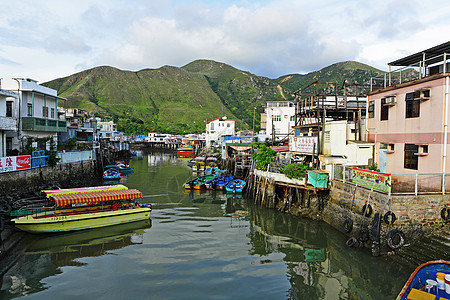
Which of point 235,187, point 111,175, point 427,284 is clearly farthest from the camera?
point 111,175

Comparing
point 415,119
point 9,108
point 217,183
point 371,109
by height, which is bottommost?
point 217,183

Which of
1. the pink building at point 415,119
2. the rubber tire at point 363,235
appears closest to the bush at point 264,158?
the pink building at point 415,119

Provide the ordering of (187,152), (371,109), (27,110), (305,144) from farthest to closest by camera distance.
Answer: (187,152)
(27,110)
(305,144)
(371,109)

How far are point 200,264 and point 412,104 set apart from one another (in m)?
15.3

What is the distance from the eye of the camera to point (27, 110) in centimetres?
3048

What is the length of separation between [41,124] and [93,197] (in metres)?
17.1

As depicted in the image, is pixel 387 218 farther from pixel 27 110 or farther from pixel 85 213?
pixel 27 110

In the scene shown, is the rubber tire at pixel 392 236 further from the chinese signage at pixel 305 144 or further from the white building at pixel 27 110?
the white building at pixel 27 110

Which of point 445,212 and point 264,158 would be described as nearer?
point 445,212

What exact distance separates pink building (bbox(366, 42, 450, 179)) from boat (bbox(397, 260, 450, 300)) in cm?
865

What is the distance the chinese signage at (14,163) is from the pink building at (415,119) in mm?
27928

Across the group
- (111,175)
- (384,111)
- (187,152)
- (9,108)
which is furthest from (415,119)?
(187,152)

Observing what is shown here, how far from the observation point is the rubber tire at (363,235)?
1480cm

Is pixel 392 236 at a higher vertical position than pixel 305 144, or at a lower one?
lower
